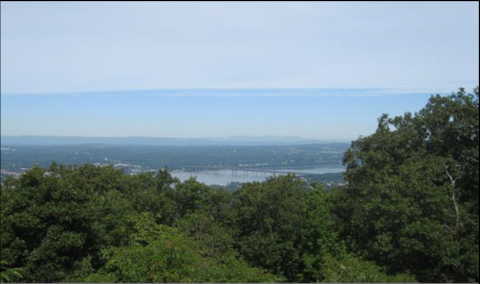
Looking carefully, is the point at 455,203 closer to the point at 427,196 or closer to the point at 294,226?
the point at 427,196

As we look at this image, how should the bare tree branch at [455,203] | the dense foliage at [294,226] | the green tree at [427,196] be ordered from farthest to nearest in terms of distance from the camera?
the bare tree branch at [455,203]
the green tree at [427,196]
the dense foliage at [294,226]

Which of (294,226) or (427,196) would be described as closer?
(427,196)

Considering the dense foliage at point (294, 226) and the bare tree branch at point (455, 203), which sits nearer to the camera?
the dense foliage at point (294, 226)

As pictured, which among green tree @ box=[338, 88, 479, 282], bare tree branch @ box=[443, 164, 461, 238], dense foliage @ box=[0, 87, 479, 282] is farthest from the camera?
bare tree branch @ box=[443, 164, 461, 238]

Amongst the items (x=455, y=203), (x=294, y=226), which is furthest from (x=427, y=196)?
(x=294, y=226)

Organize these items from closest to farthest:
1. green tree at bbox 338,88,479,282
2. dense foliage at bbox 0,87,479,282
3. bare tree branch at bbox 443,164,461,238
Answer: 1. dense foliage at bbox 0,87,479,282
2. green tree at bbox 338,88,479,282
3. bare tree branch at bbox 443,164,461,238

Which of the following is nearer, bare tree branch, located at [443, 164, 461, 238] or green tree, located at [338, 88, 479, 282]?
green tree, located at [338, 88, 479, 282]

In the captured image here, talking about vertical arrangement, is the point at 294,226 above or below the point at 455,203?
below

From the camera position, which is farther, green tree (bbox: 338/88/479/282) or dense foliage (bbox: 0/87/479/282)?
green tree (bbox: 338/88/479/282)

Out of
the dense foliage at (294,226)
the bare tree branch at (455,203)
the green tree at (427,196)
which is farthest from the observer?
the bare tree branch at (455,203)

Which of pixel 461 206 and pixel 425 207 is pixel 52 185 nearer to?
pixel 425 207
